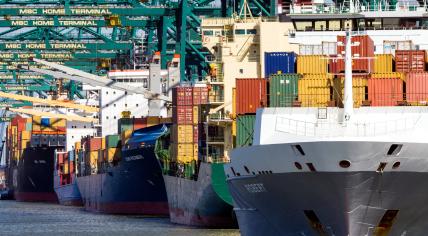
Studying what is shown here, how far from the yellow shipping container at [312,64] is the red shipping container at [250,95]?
126 cm

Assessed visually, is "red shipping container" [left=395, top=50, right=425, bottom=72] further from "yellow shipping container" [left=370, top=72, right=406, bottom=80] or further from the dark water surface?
the dark water surface

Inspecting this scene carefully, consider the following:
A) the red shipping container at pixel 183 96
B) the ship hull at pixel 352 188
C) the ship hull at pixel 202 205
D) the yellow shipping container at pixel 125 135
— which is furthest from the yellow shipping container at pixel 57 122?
the ship hull at pixel 352 188

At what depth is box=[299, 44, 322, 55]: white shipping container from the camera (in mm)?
38125

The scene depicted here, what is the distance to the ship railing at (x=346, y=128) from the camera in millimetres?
32531

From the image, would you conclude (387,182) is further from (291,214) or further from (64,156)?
(64,156)

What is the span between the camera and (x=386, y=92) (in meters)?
33.8

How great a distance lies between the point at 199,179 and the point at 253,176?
659 inches

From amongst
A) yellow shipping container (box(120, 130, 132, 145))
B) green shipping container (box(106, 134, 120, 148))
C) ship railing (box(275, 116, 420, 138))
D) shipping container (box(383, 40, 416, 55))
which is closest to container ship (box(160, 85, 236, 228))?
shipping container (box(383, 40, 416, 55))

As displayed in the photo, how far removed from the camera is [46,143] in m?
114

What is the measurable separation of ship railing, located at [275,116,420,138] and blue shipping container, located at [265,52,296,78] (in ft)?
11.7

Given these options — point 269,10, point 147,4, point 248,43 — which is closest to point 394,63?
point 248,43

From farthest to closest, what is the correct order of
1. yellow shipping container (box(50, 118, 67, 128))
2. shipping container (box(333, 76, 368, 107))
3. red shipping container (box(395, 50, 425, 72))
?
yellow shipping container (box(50, 118, 67, 128)), red shipping container (box(395, 50, 425, 72)), shipping container (box(333, 76, 368, 107))

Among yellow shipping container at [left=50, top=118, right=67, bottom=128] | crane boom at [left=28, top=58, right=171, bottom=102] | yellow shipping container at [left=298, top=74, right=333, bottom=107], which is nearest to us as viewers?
yellow shipping container at [left=298, top=74, right=333, bottom=107]

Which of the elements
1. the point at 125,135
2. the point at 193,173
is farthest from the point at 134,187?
the point at 193,173
